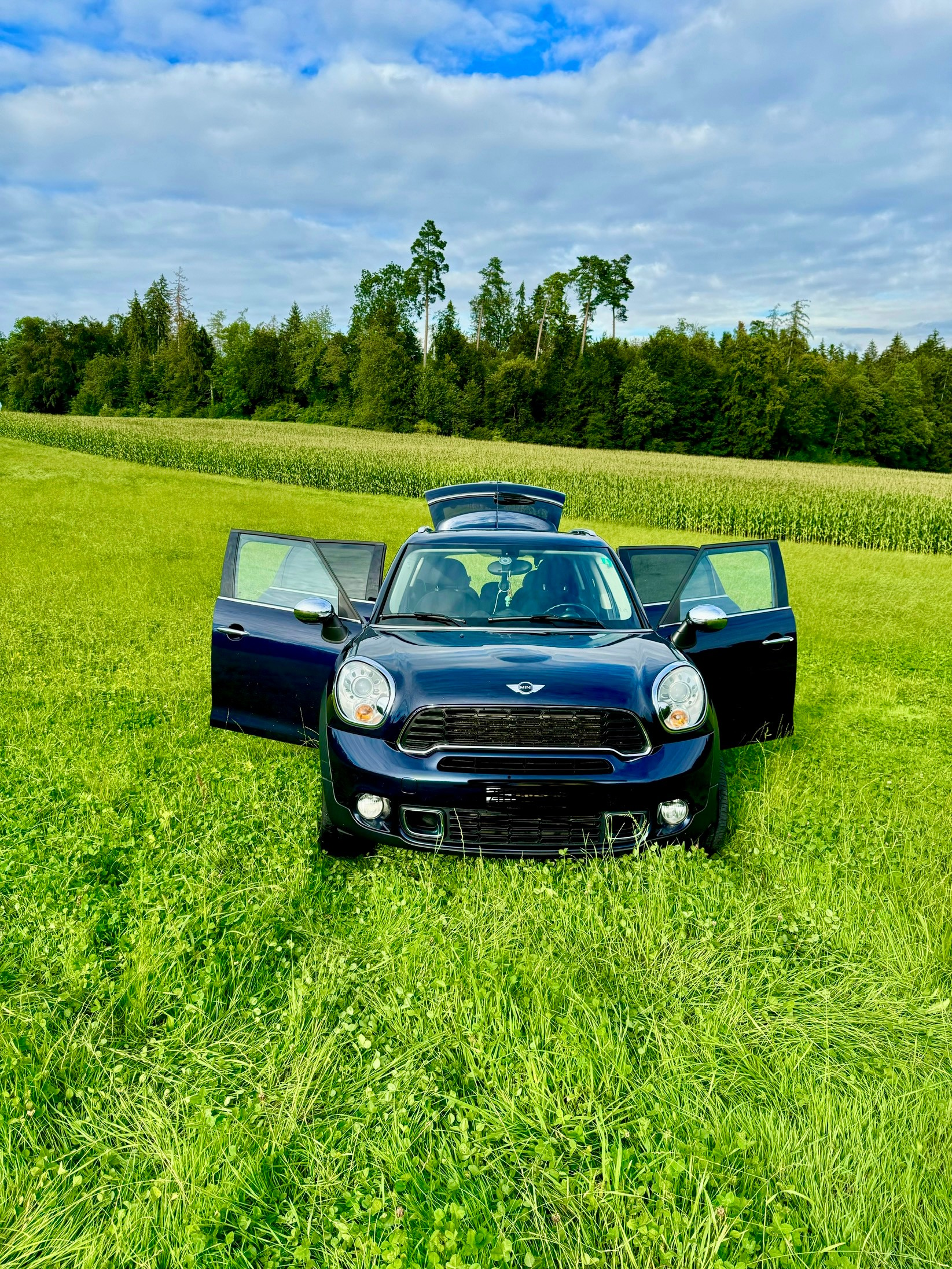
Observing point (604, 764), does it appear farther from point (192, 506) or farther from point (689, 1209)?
point (192, 506)

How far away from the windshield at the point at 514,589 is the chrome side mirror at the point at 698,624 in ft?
0.86

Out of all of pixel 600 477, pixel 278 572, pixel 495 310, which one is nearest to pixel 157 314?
pixel 495 310

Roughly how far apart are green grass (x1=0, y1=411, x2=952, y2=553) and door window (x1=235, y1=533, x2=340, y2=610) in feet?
69.8

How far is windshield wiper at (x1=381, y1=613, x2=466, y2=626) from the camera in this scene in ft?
14.8

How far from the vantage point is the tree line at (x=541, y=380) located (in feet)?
243

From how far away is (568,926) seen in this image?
3.25m

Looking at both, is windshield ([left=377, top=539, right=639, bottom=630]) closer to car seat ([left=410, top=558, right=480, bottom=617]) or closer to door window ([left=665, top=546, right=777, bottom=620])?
car seat ([left=410, top=558, right=480, bottom=617])

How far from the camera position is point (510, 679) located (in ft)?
12.0

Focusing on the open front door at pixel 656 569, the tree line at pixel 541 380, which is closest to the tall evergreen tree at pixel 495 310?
the tree line at pixel 541 380

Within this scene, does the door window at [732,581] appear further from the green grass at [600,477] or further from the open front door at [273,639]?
the green grass at [600,477]

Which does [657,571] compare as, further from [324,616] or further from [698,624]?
[324,616]

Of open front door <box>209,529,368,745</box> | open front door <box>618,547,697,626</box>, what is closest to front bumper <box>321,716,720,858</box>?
open front door <box>209,529,368,745</box>

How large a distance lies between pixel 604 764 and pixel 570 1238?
1.80m

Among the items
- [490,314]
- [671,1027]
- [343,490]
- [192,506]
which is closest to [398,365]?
[490,314]
